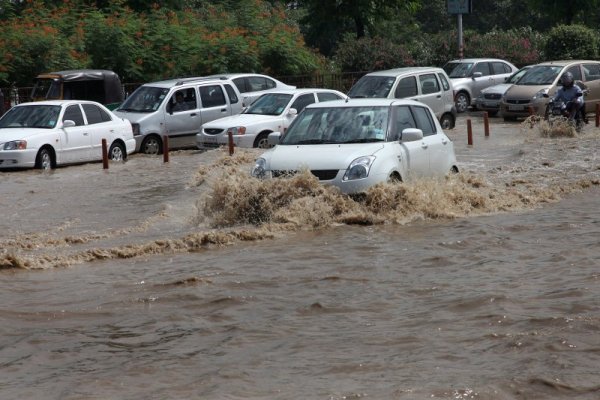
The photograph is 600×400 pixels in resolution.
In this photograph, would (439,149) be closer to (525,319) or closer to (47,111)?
(525,319)

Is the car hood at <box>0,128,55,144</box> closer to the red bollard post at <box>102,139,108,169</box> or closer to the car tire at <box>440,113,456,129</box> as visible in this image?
the red bollard post at <box>102,139,108,169</box>

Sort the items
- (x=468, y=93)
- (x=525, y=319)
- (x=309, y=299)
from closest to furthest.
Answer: (x=525, y=319) < (x=309, y=299) < (x=468, y=93)

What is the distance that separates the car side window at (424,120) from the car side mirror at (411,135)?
0.98m

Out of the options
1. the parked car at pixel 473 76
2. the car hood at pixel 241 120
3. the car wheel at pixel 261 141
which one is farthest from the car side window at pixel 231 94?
the parked car at pixel 473 76

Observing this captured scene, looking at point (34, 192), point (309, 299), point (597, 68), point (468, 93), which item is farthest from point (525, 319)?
point (468, 93)

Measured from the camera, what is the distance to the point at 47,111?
22.5 meters

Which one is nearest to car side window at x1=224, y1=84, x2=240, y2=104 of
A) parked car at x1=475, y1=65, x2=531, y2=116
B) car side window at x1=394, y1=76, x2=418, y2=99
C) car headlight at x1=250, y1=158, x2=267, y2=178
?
car side window at x1=394, y1=76, x2=418, y2=99

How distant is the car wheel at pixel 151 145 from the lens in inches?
987

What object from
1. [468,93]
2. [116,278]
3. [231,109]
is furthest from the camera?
[468,93]

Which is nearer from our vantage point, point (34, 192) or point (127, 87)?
point (34, 192)

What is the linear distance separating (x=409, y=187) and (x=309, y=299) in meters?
4.13

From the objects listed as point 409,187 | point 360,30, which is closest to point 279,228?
point 409,187

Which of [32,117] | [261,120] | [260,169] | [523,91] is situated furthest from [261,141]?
[260,169]

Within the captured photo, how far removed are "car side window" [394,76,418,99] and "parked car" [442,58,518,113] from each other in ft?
22.9
